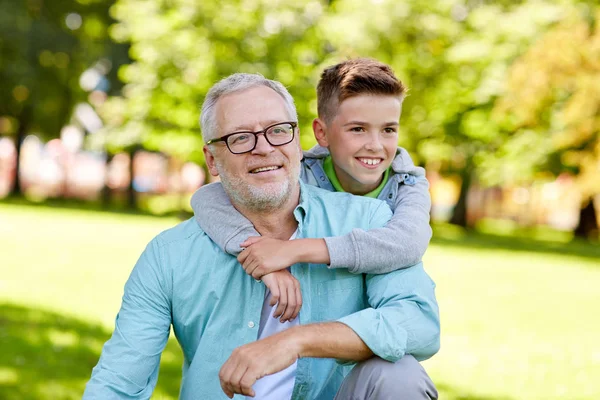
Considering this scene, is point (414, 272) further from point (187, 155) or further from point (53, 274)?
point (187, 155)

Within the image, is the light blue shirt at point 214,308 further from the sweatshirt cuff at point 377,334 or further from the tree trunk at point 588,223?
the tree trunk at point 588,223

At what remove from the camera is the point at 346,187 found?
3887 mm

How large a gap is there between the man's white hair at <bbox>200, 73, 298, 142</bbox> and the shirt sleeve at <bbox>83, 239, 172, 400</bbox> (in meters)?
0.50

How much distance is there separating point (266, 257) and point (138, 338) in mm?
516

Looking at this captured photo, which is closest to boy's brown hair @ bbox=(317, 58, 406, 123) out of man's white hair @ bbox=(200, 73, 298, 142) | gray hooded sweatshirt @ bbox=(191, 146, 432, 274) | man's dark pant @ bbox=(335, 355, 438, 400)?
gray hooded sweatshirt @ bbox=(191, 146, 432, 274)

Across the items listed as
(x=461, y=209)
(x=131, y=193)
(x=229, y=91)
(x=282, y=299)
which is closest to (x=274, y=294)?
(x=282, y=299)

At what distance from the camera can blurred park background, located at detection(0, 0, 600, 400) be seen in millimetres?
7938

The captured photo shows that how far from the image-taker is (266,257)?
2.81 m

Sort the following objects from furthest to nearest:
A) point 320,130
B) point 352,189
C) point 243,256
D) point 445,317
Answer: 1. point 445,317
2. point 320,130
3. point 352,189
4. point 243,256

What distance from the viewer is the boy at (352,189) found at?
2.83m

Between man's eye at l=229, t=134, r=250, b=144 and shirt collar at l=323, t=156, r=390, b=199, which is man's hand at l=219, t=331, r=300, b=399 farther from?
shirt collar at l=323, t=156, r=390, b=199

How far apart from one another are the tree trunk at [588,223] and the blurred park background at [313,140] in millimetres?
77

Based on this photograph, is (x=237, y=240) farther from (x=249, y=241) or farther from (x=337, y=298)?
(x=337, y=298)

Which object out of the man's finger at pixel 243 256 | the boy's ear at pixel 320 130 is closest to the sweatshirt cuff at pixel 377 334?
the man's finger at pixel 243 256
